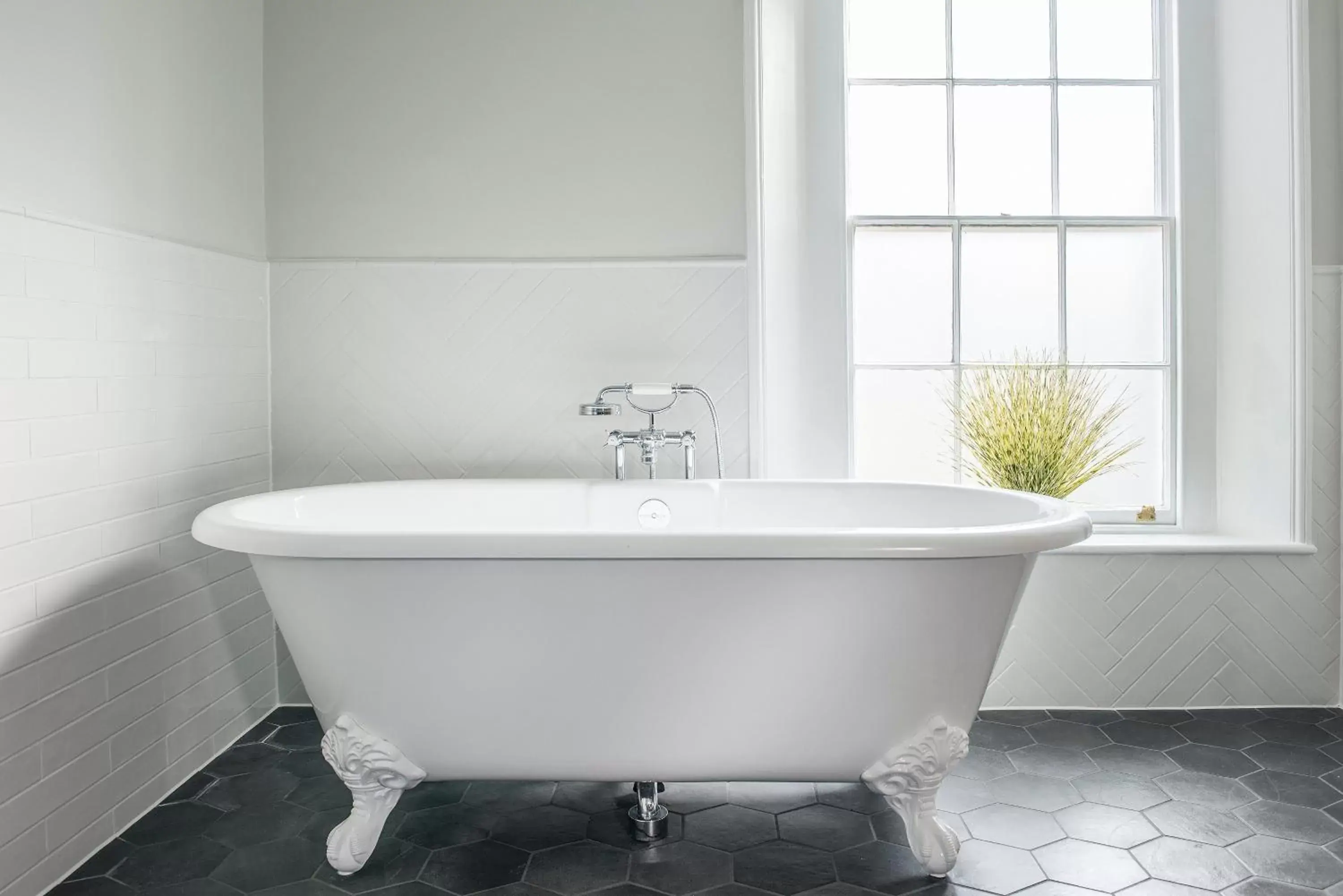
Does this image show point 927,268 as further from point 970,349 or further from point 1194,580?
point 1194,580

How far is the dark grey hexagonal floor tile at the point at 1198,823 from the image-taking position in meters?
1.83

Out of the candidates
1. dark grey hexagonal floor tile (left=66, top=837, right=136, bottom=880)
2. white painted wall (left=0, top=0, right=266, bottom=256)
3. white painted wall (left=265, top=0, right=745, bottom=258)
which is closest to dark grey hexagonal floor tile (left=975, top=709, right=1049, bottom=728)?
white painted wall (left=265, top=0, right=745, bottom=258)

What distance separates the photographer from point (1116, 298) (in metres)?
2.84

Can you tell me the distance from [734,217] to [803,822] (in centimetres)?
168

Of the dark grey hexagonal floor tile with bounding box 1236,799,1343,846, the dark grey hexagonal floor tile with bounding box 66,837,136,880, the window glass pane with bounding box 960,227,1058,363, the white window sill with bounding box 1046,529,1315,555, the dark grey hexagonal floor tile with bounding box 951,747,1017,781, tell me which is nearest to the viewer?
the dark grey hexagonal floor tile with bounding box 66,837,136,880

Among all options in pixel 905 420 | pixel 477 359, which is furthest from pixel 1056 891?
pixel 477 359

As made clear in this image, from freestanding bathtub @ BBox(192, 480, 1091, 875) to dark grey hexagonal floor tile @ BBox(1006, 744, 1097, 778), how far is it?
1.97ft

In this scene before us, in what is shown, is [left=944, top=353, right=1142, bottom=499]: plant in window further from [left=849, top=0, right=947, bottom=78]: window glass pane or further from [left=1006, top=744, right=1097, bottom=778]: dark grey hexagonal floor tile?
[left=849, top=0, right=947, bottom=78]: window glass pane

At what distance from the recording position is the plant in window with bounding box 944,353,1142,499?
2621 mm

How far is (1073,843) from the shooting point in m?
1.81

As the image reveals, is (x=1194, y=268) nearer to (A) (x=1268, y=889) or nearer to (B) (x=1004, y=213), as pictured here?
(B) (x=1004, y=213)

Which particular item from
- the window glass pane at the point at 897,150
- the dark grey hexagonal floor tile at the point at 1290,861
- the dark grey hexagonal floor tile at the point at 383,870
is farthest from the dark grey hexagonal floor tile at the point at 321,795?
the window glass pane at the point at 897,150

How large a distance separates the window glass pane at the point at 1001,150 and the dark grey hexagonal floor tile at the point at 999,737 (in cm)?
159

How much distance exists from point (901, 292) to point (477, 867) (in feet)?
6.78
